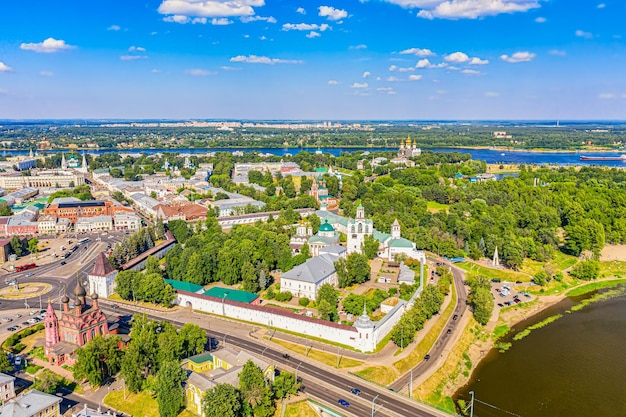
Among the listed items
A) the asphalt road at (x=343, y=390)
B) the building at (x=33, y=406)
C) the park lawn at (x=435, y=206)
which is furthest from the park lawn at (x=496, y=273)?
the building at (x=33, y=406)

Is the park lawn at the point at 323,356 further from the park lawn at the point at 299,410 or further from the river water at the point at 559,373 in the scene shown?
the river water at the point at 559,373

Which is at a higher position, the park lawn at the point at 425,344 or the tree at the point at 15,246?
the tree at the point at 15,246

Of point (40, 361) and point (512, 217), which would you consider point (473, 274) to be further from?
point (40, 361)

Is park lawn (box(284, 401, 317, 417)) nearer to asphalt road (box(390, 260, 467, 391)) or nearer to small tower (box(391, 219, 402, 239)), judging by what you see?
asphalt road (box(390, 260, 467, 391))

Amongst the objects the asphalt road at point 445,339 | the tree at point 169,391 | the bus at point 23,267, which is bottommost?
the asphalt road at point 445,339

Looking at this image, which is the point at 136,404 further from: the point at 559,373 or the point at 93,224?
the point at 93,224

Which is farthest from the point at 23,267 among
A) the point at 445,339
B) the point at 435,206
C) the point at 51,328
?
the point at 435,206
